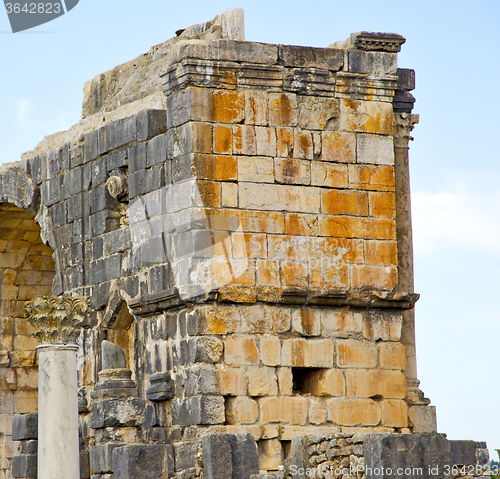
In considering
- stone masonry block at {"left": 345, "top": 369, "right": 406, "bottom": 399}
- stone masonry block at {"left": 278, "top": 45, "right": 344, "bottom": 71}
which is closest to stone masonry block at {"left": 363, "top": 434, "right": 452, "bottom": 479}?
stone masonry block at {"left": 345, "top": 369, "right": 406, "bottom": 399}

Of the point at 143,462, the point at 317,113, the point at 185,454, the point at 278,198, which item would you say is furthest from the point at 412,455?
the point at 317,113

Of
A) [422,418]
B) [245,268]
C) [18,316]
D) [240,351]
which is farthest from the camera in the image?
[18,316]

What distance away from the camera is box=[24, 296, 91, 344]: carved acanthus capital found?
13906 mm

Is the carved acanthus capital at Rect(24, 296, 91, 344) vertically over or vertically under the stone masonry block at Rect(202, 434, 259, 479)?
over

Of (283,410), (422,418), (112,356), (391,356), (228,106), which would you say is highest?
A: (228,106)

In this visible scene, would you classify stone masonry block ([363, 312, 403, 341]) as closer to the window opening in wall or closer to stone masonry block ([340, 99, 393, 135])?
the window opening in wall

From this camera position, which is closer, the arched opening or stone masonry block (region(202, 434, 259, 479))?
stone masonry block (region(202, 434, 259, 479))

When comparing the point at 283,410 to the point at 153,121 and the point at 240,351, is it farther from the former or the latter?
the point at 153,121

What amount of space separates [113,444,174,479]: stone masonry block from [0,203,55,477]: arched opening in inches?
260

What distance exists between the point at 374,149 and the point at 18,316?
24.6ft

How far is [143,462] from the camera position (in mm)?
12500

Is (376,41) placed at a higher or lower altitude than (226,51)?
higher

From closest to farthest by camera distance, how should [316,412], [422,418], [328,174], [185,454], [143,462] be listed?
[143,462], [185,454], [316,412], [328,174], [422,418]

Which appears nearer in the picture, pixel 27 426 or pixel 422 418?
pixel 422 418
